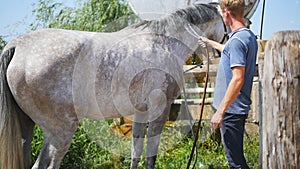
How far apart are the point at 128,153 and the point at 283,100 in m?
3.33

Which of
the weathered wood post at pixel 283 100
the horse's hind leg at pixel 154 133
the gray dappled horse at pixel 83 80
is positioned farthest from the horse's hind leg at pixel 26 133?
the weathered wood post at pixel 283 100

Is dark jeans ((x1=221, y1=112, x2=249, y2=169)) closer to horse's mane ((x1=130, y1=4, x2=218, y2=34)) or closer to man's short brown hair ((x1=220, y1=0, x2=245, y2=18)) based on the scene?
man's short brown hair ((x1=220, y1=0, x2=245, y2=18))

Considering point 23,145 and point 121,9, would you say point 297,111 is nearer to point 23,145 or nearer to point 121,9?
point 23,145

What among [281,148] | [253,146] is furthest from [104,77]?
[253,146]

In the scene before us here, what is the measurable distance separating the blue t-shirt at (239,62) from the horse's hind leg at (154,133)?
96 centimetres

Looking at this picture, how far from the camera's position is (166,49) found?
157 inches

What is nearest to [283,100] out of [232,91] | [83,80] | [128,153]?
[232,91]

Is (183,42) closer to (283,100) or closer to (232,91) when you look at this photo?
(232,91)

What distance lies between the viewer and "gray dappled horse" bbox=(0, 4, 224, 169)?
3561 mm

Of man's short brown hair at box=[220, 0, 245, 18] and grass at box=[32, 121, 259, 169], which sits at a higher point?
man's short brown hair at box=[220, 0, 245, 18]

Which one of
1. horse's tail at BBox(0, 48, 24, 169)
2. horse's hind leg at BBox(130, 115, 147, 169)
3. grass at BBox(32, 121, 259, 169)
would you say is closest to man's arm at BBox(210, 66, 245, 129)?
horse's hind leg at BBox(130, 115, 147, 169)

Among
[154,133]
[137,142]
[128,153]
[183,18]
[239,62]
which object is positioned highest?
[183,18]

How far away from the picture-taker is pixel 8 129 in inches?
142

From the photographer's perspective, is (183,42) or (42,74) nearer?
(42,74)
